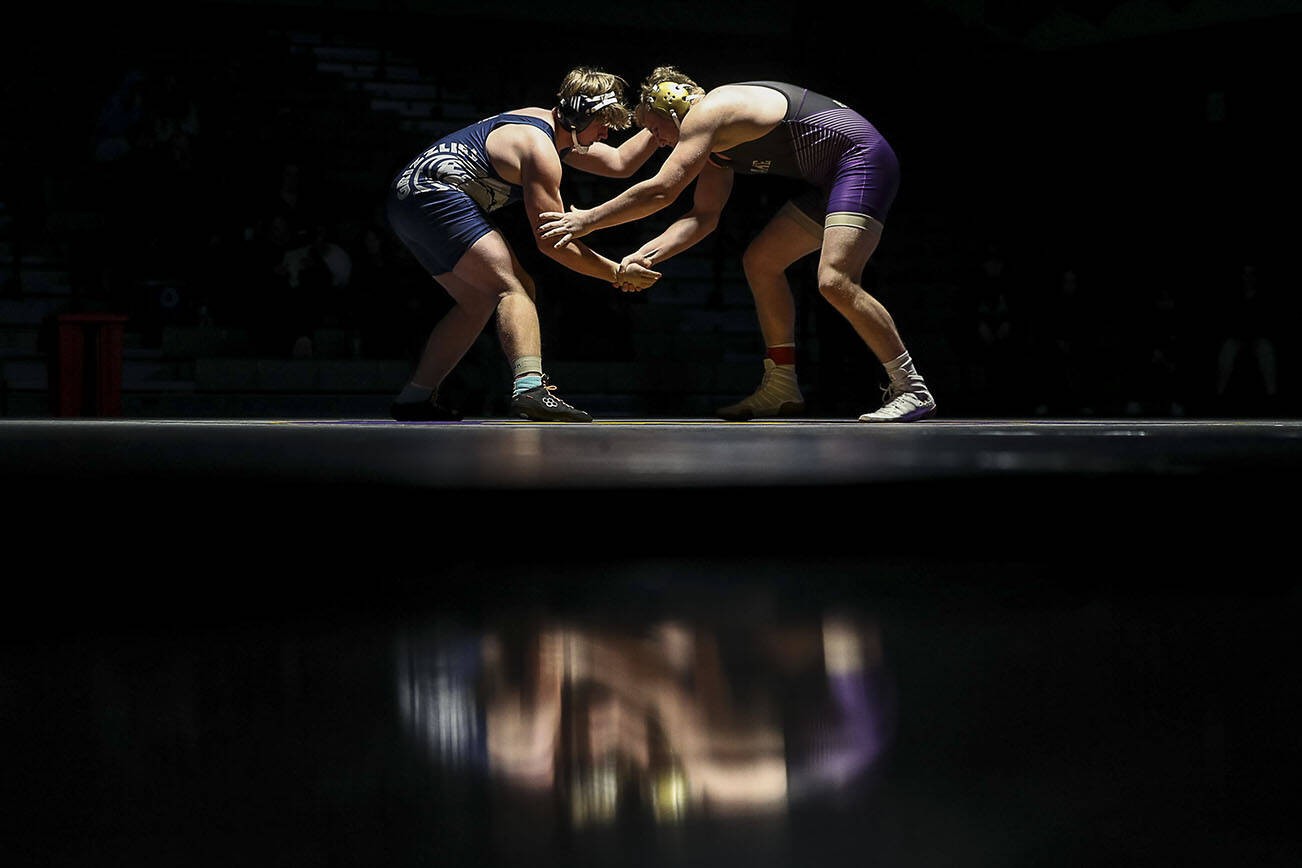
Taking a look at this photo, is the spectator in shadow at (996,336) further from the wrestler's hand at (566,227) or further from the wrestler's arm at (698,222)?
the wrestler's hand at (566,227)

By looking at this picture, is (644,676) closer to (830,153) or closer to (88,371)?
(830,153)

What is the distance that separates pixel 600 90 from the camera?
3.69m

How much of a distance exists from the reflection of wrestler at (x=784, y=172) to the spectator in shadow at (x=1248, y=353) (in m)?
4.52

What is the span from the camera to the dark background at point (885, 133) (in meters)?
7.06

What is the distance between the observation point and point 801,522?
5.00 feet

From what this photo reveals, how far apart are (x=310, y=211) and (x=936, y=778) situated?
6.86m

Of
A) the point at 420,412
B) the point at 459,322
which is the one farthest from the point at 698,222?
the point at 420,412

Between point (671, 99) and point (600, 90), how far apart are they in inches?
8.4

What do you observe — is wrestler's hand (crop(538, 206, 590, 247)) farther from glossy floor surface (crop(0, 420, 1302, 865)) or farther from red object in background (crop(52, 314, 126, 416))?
red object in background (crop(52, 314, 126, 416))

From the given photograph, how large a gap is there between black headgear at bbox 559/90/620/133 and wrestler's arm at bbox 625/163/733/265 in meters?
0.38

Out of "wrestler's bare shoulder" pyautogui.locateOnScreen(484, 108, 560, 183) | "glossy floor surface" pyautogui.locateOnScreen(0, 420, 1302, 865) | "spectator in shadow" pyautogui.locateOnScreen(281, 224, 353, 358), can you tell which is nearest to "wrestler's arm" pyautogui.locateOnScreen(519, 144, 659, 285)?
"wrestler's bare shoulder" pyautogui.locateOnScreen(484, 108, 560, 183)

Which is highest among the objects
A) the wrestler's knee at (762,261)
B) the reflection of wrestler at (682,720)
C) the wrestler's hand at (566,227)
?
the wrestler's hand at (566,227)

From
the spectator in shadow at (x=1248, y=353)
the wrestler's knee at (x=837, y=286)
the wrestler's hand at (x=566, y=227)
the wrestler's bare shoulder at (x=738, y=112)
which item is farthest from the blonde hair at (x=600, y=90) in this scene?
the spectator in shadow at (x=1248, y=353)

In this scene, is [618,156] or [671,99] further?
[618,156]
